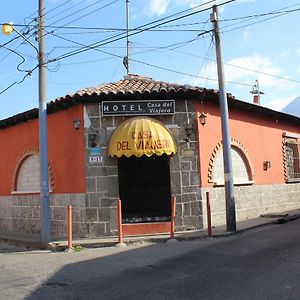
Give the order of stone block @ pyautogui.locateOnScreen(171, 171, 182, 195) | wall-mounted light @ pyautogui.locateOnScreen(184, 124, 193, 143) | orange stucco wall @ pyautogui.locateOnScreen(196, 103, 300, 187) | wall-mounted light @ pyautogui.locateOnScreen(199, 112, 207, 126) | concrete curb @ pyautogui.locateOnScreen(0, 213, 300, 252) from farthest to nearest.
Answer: orange stucco wall @ pyautogui.locateOnScreen(196, 103, 300, 187), wall-mounted light @ pyautogui.locateOnScreen(199, 112, 207, 126), wall-mounted light @ pyautogui.locateOnScreen(184, 124, 193, 143), stone block @ pyautogui.locateOnScreen(171, 171, 182, 195), concrete curb @ pyautogui.locateOnScreen(0, 213, 300, 252)

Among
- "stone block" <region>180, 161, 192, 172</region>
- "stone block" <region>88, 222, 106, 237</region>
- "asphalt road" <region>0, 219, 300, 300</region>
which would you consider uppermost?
"stone block" <region>180, 161, 192, 172</region>

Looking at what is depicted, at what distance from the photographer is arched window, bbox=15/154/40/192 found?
17.3 m

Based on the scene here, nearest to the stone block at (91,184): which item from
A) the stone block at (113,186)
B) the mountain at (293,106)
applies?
the stone block at (113,186)

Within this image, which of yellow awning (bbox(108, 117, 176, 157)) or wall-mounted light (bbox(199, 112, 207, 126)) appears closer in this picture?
yellow awning (bbox(108, 117, 176, 157))

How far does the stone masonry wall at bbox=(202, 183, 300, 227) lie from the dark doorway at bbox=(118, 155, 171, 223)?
160cm

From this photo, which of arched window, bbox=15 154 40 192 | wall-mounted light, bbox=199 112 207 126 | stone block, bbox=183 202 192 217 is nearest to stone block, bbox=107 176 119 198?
stone block, bbox=183 202 192 217

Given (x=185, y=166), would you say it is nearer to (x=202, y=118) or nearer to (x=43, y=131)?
(x=202, y=118)

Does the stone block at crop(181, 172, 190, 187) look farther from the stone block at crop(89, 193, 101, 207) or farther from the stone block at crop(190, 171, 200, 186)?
the stone block at crop(89, 193, 101, 207)

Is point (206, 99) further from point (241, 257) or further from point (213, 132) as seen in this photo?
point (241, 257)

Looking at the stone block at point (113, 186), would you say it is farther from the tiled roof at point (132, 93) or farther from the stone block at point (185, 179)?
the tiled roof at point (132, 93)

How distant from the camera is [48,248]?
43.6 feet

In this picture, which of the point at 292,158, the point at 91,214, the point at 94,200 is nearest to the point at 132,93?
the point at 94,200

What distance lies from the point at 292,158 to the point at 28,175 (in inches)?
461

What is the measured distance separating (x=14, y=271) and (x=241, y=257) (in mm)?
4687
